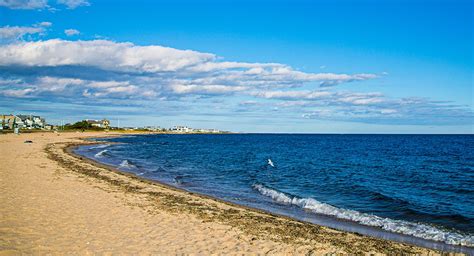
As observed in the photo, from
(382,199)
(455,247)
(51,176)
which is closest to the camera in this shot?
(455,247)

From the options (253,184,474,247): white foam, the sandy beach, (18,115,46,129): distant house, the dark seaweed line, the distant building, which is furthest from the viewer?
(18,115,46,129): distant house

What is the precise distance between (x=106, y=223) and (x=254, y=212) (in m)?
6.74

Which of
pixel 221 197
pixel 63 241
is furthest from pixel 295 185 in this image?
pixel 63 241

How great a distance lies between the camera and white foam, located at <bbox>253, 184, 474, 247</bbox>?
12359mm

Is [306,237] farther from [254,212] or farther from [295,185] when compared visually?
[295,185]

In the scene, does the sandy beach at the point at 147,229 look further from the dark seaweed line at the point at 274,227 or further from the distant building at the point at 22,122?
the distant building at the point at 22,122

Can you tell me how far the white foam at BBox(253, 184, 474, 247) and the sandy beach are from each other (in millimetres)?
2175

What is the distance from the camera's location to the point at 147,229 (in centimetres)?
1144

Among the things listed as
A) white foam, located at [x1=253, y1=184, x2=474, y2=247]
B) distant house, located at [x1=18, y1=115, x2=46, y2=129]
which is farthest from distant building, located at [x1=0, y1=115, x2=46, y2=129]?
white foam, located at [x1=253, y1=184, x2=474, y2=247]

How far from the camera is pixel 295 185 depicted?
83.5 feet

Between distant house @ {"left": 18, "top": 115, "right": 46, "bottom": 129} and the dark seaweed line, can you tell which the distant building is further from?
the dark seaweed line

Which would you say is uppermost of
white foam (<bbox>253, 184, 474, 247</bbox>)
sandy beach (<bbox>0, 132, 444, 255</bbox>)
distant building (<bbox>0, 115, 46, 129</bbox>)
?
distant building (<bbox>0, 115, 46, 129</bbox>)

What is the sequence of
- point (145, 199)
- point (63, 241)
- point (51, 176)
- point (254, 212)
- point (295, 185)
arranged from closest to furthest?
1. point (63, 241)
2. point (254, 212)
3. point (145, 199)
4. point (51, 176)
5. point (295, 185)

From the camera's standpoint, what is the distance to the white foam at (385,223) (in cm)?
1236
